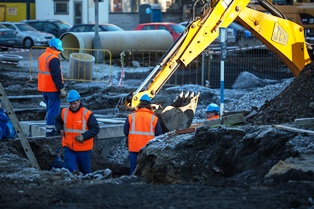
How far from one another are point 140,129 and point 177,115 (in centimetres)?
320

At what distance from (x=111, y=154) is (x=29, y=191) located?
5.99 m

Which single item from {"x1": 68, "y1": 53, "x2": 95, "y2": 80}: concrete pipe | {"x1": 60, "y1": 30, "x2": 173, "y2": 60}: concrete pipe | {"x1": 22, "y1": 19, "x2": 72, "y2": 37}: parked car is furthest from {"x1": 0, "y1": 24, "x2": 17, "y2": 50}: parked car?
{"x1": 68, "y1": 53, "x2": 95, "y2": 80}: concrete pipe

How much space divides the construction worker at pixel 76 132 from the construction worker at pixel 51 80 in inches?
91.1

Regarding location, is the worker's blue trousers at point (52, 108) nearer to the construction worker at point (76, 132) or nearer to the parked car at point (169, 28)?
the construction worker at point (76, 132)

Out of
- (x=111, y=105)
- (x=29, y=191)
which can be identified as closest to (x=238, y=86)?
(x=111, y=105)

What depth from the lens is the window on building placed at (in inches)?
2174

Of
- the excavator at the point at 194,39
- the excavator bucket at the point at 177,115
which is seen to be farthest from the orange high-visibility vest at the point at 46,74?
the excavator bucket at the point at 177,115

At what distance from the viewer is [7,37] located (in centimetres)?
3756

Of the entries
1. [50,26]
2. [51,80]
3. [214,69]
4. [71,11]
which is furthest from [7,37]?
[51,80]

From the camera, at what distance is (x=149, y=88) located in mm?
14172

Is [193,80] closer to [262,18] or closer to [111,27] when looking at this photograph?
[262,18]

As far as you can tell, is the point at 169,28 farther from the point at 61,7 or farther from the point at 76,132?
the point at 76,132

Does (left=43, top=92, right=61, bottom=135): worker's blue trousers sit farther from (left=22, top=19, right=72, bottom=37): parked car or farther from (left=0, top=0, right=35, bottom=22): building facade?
(left=0, top=0, right=35, bottom=22): building facade

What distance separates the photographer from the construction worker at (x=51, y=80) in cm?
1330
